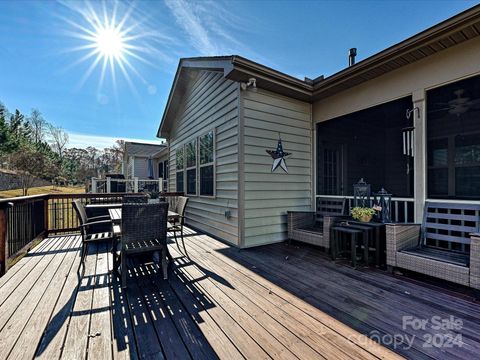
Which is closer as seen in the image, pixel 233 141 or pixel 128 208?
pixel 128 208

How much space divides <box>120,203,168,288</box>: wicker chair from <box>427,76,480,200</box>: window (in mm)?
4278

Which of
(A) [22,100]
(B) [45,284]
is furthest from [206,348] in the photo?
(A) [22,100]

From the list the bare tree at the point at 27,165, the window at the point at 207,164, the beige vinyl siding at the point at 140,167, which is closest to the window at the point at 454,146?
the window at the point at 207,164

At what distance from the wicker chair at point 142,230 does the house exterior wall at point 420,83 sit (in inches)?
145

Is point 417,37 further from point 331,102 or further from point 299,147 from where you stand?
point 299,147

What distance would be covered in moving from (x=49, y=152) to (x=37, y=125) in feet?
14.3

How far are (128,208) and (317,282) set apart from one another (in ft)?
7.73

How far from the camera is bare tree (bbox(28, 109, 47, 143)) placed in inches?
1145

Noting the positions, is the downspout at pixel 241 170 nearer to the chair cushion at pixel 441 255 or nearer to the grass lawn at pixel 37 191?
the chair cushion at pixel 441 255

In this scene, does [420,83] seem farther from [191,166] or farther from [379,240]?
[191,166]

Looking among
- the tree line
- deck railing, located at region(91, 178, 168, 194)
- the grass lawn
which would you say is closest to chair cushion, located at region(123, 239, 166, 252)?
deck railing, located at region(91, 178, 168, 194)

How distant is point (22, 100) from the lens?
26.3 metres

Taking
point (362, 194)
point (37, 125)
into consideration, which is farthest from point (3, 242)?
point (37, 125)

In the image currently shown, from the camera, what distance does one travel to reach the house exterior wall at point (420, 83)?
2.89 metres
